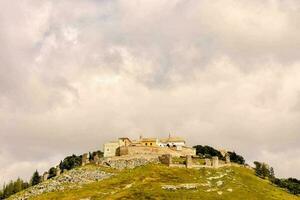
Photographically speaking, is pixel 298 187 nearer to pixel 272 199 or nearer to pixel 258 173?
pixel 258 173

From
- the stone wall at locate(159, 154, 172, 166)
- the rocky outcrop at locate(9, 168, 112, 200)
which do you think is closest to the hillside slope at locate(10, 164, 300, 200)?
the rocky outcrop at locate(9, 168, 112, 200)

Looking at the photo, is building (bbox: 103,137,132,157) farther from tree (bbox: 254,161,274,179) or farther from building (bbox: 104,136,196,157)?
tree (bbox: 254,161,274,179)

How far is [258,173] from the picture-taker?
17788 cm

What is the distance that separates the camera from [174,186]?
14275 centimetres

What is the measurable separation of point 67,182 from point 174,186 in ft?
115

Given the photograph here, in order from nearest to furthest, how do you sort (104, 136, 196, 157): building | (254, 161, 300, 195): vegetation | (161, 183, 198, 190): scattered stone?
1. (161, 183, 198, 190): scattered stone
2. (254, 161, 300, 195): vegetation
3. (104, 136, 196, 157): building

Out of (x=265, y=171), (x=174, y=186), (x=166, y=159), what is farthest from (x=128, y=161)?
(x=265, y=171)

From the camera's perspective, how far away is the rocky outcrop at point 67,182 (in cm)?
15338

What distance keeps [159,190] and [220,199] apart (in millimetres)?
16627

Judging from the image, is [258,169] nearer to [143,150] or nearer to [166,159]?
[166,159]

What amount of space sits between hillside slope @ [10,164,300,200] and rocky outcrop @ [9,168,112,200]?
1831 mm

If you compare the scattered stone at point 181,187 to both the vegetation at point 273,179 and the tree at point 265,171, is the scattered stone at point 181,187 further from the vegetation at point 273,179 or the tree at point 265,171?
the tree at point 265,171

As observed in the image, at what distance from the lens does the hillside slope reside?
13612 cm

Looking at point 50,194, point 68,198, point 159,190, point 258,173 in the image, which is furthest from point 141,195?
point 258,173
